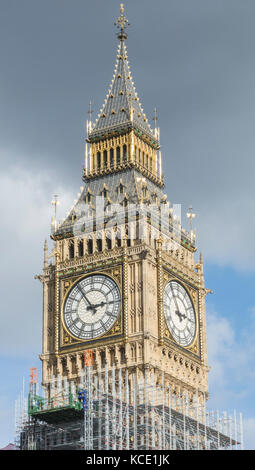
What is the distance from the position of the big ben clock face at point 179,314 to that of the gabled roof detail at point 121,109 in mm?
11795

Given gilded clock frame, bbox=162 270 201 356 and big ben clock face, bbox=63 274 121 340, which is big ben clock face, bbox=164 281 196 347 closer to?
gilded clock frame, bbox=162 270 201 356

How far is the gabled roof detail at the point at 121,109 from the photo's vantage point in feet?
360

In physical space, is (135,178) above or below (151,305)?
above

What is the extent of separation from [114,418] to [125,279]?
33.0 ft

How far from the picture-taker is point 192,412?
10112 cm

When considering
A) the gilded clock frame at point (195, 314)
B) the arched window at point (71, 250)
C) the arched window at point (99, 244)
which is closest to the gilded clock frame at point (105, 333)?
the arched window at point (99, 244)

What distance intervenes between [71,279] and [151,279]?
17.3ft

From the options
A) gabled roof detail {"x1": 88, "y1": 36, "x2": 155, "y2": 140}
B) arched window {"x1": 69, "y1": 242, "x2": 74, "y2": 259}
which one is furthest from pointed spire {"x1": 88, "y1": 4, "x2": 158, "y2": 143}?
arched window {"x1": 69, "y1": 242, "x2": 74, "y2": 259}

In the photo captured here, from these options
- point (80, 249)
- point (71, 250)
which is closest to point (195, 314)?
point (80, 249)

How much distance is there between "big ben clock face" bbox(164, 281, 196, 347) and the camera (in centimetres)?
10300
